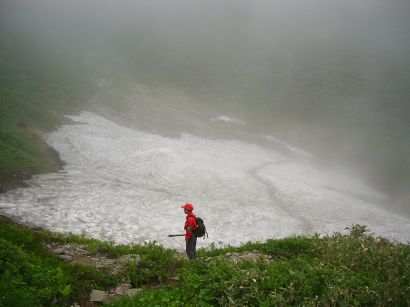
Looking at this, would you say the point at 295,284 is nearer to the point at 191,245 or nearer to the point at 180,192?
the point at 191,245

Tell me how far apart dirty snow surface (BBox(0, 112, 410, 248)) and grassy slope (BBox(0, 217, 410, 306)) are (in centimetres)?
666

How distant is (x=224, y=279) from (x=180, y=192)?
737 inches

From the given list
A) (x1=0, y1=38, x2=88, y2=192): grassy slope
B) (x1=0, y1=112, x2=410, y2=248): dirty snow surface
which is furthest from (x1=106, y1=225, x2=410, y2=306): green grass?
(x1=0, y1=38, x2=88, y2=192): grassy slope

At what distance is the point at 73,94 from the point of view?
46.7 metres

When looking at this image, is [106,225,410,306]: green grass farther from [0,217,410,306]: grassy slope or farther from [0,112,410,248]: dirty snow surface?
[0,112,410,248]: dirty snow surface

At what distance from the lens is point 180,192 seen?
27719 millimetres

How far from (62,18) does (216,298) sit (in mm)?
87385

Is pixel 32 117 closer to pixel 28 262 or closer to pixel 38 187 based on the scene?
pixel 38 187

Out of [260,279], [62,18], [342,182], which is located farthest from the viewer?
[62,18]

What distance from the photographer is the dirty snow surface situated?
1920cm

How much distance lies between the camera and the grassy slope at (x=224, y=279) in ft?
27.7

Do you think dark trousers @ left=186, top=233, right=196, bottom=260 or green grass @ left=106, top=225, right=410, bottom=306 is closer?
green grass @ left=106, top=225, right=410, bottom=306

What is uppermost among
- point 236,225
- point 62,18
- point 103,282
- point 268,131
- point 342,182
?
point 62,18

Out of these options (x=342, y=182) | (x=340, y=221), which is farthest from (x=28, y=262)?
(x=342, y=182)
